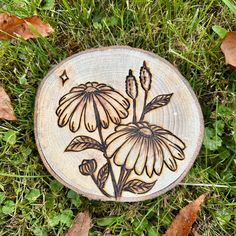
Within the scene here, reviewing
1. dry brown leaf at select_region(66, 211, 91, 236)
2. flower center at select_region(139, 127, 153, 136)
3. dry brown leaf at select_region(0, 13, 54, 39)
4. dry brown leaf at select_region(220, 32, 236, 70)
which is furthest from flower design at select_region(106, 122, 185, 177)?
dry brown leaf at select_region(0, 13, 54, 39)

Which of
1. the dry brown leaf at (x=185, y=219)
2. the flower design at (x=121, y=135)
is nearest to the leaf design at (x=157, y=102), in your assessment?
the flower design at (x=121, y=135)

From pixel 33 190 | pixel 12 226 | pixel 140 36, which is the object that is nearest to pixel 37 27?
pixel 140 36

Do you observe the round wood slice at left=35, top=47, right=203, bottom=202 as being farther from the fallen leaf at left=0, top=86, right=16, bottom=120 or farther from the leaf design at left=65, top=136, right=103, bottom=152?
the fallen leaf at left=0, top=86, right=16, bottom=120

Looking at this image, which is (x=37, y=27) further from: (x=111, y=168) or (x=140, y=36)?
(x=111, y=168)

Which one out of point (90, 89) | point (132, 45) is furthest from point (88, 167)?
point (132, 45)

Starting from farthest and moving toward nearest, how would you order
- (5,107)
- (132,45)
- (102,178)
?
(132,45), (5,107), (102,178)

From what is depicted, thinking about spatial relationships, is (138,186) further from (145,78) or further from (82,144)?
(145,78)
